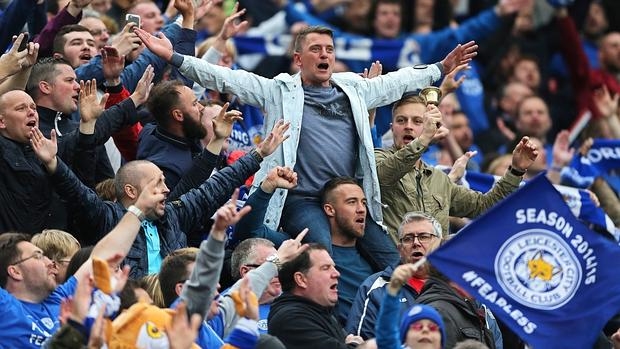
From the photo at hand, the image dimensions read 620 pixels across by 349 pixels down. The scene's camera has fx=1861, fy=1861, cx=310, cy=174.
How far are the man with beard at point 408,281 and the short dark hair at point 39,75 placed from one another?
260 centimetres

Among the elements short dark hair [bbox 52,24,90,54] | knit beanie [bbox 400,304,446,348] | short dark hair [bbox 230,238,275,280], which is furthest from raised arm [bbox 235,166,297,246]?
knit beanie [bbox 400,304,446,348]

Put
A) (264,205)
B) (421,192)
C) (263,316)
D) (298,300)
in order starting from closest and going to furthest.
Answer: (298,300)
(263,316)
(264,205)
(421,192)

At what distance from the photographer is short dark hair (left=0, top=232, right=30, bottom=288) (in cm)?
1059

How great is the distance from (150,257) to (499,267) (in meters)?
2.70

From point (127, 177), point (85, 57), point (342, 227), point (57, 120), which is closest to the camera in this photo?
point (127, 177)

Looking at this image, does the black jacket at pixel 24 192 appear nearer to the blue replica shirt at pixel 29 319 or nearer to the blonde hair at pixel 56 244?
the blonde hair at pixel 56 244

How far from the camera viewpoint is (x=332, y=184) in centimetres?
1294

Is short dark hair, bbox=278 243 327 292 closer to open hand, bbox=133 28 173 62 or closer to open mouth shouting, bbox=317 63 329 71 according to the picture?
open hand, bbox=133 28 173 62

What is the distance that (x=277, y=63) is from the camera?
63.9 feet

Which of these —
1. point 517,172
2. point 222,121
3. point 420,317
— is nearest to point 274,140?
point 222,121

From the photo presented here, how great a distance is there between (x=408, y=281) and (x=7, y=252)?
287cm

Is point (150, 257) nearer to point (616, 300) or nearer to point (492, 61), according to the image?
point (616, 300)

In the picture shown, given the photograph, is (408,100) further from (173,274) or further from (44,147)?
(173,274)

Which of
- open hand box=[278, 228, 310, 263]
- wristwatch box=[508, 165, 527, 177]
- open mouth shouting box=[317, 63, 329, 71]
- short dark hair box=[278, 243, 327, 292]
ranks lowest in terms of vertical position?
short dark hair box=[278, 243, 327, 292]
